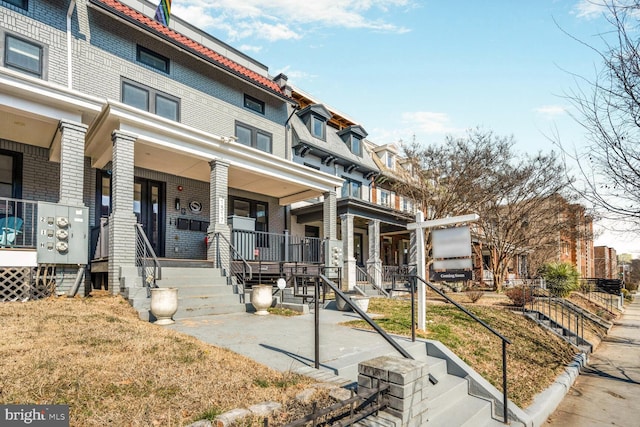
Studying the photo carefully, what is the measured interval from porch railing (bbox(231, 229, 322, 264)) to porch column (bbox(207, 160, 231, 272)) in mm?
1589

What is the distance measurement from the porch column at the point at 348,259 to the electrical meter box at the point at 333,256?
1.30 m

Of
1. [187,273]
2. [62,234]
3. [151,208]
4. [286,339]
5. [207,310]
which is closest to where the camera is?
[286,339]

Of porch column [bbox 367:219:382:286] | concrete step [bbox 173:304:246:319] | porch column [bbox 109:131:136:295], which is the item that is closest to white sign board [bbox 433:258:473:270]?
concrete step [bbox 173:304:246:319]

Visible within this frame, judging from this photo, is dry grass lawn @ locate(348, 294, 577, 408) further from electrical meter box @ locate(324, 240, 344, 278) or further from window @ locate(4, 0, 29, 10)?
window @ locate(4, 0, 29, 10)

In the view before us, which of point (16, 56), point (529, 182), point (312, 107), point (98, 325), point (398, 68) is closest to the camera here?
point (98, 325)

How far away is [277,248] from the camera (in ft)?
50.2

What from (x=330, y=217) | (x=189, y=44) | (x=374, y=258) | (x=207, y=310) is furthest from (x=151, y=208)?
(x=374, y=258)

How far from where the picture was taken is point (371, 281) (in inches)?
609

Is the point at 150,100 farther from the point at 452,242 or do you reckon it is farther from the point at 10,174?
the point at 452,242

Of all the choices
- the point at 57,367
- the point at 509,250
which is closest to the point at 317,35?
the point at 57,367

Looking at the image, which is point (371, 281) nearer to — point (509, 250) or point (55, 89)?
point (509, 250)

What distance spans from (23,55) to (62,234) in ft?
17.2

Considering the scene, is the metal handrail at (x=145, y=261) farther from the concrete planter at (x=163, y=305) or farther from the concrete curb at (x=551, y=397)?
the concrete curb at (x=551, y=397)

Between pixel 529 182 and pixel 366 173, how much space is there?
864 cm
